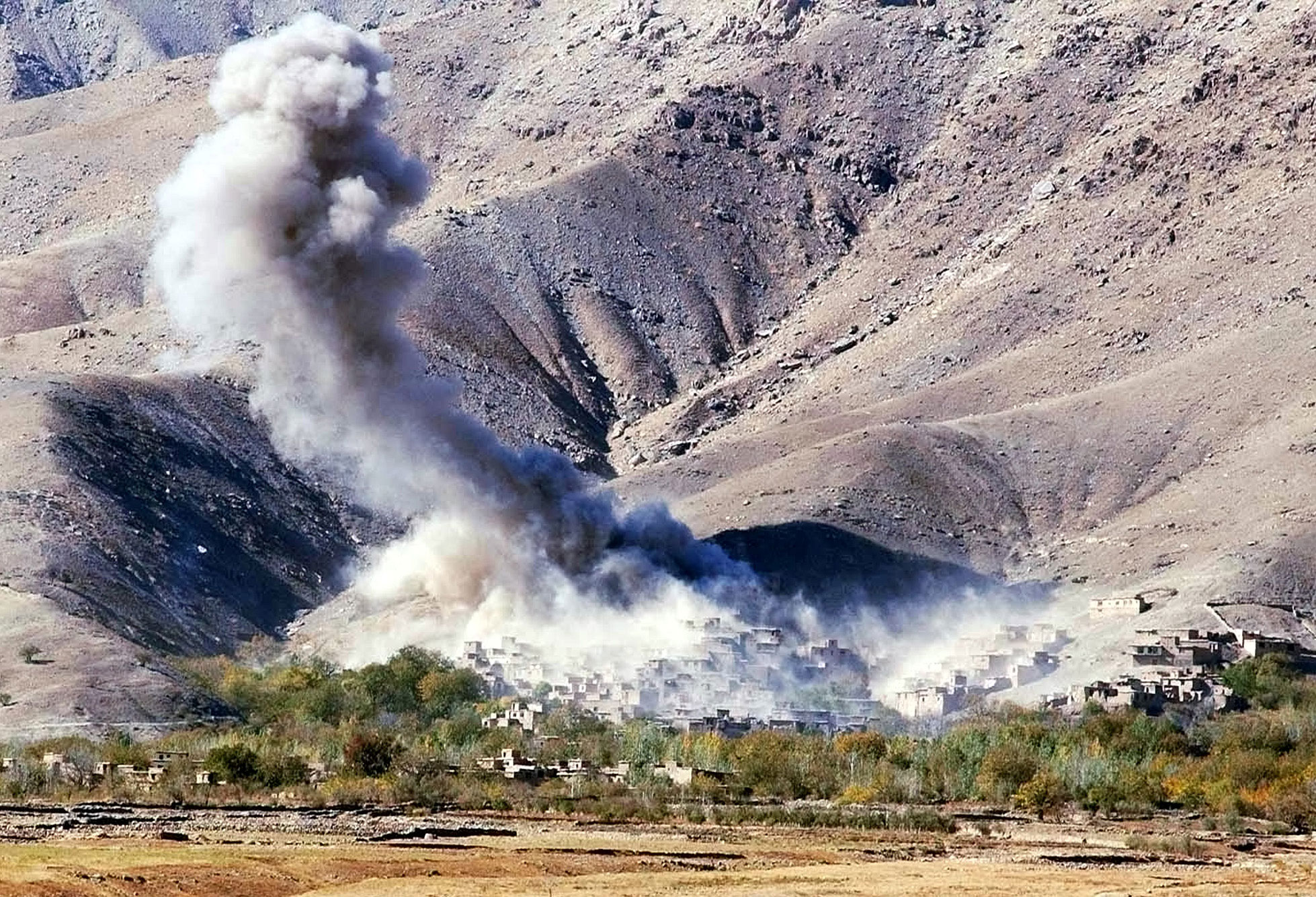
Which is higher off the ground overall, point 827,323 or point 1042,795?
point 827,323

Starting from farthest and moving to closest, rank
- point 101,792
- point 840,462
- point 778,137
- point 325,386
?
point 778,137 → point 840,462 → point 325,386 → point 101,792

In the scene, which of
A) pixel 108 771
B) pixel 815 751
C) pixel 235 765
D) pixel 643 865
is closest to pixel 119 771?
pixel 108 771

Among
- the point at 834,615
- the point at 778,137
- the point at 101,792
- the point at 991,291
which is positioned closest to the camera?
the point at 101,792

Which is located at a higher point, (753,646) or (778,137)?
(778,137)

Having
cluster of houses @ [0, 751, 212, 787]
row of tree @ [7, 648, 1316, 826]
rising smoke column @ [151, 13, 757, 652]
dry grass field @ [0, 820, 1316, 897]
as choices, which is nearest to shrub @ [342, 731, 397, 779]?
row of tree @ [7, 648, 1316, 826]

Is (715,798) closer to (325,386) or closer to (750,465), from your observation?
(325,386)

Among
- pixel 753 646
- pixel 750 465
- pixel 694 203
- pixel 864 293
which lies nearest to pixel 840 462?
pixel 750 465

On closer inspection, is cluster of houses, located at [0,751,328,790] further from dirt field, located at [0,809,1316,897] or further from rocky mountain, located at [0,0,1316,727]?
rocky mountain, located at [0,0,1316,727]

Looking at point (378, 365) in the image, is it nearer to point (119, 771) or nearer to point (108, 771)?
point (119, 771)
